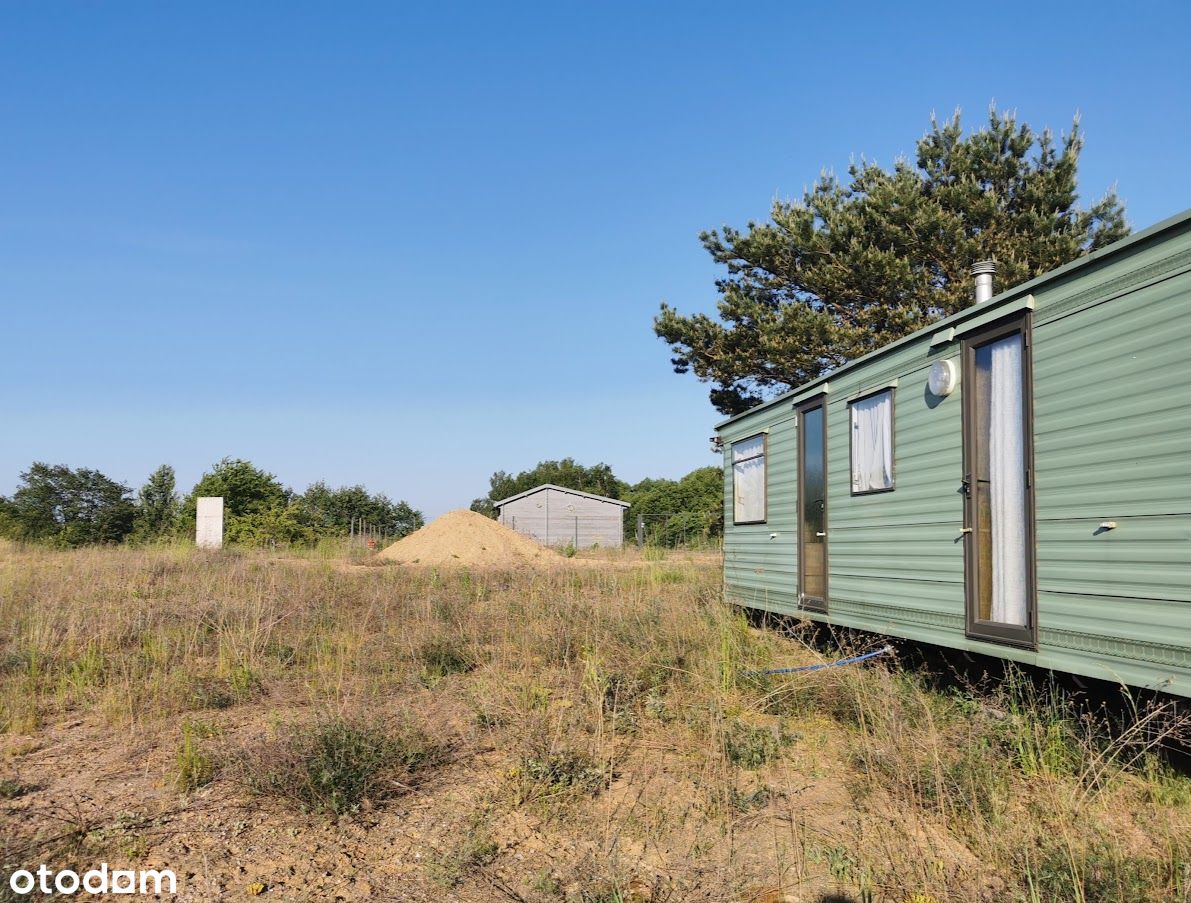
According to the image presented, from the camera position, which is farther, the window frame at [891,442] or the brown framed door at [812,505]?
the brown framed door at [812,505]

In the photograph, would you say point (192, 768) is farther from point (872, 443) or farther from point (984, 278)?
point (984, 278)

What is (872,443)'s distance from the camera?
23.7 feet

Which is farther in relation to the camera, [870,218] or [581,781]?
[870,218]

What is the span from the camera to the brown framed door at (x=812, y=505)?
8148 mm

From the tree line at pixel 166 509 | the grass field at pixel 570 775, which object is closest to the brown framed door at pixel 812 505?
the grass field at pixel 570 775

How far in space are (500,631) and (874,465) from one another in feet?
12.8

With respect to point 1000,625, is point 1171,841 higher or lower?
lower

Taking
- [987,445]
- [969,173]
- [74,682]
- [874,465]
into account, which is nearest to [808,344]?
[969,173]

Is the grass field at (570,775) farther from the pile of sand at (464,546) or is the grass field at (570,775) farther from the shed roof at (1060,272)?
the pile of sand at (464,546)

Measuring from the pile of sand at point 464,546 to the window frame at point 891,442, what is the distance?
14.6 meters

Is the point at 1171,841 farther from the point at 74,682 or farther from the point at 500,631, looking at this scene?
the point at 74,682

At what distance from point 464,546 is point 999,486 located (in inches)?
732

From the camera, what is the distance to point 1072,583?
15.1 ft

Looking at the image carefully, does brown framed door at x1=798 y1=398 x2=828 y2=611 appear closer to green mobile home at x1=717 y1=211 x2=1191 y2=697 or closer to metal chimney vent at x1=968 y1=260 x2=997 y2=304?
green mobile home at x1=717 y1=211 x2=1191 y2=697
